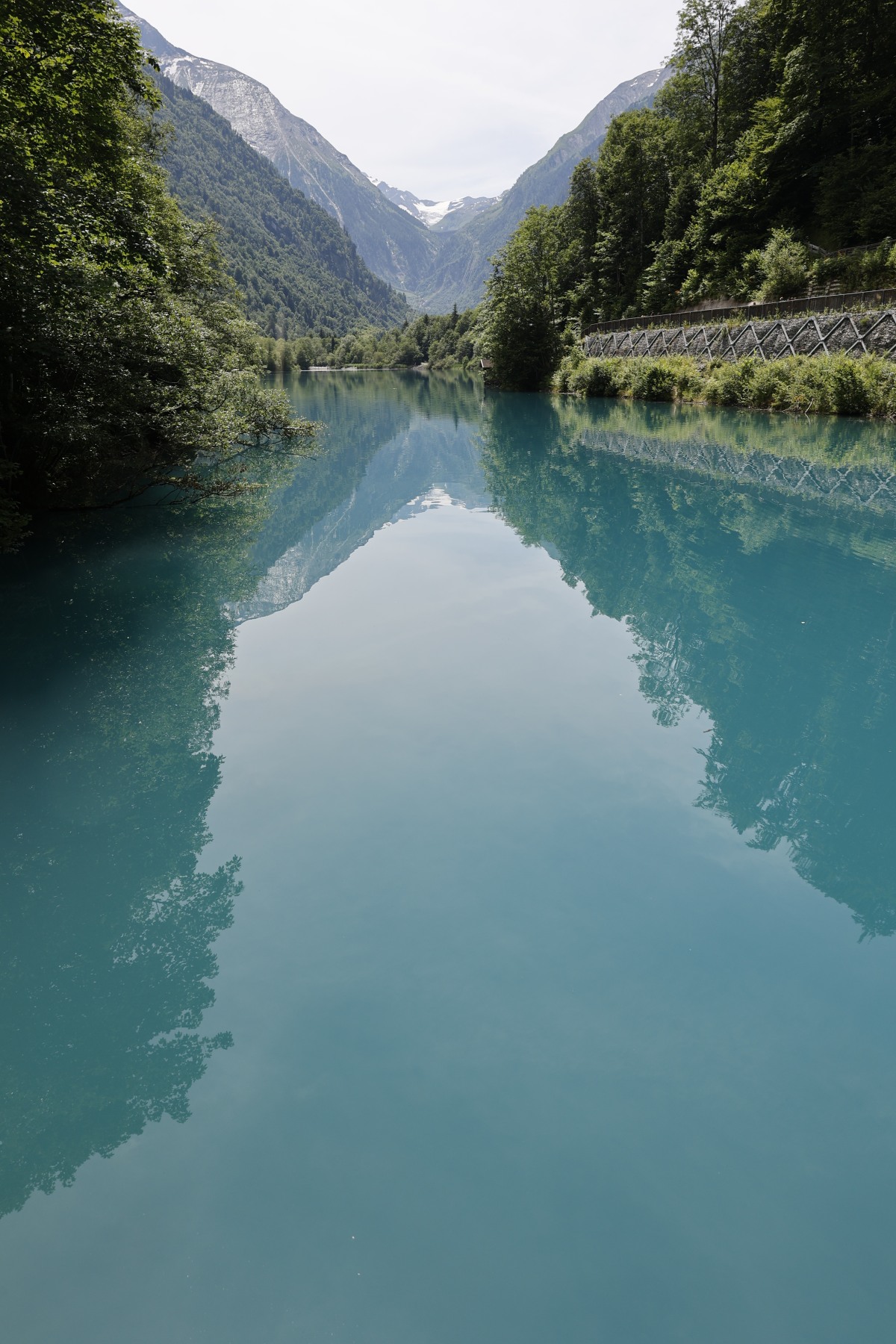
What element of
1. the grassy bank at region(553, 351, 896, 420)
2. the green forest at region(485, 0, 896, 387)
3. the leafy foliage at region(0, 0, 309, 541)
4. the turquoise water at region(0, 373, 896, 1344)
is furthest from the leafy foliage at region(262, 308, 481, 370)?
the turquoise water at region(0, 373, 896, 1344)

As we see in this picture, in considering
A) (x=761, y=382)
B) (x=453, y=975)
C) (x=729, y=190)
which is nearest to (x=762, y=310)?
(x=761, y=382)

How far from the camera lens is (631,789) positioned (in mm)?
5348

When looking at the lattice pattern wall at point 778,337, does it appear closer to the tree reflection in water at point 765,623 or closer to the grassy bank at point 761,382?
the grassy bank at point 761,382

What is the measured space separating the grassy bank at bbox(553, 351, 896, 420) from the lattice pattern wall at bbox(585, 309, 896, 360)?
0.58 meters

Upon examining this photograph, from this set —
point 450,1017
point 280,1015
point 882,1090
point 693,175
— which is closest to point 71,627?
point 280,1015

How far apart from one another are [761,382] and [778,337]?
356 centimetres

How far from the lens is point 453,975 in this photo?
3.69 m

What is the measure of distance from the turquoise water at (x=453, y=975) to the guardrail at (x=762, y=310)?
80.1ft

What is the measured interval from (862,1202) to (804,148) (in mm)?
53641

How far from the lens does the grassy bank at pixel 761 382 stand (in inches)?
955

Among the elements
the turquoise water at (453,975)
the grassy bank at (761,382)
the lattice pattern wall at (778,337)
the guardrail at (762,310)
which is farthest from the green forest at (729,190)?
the turquoise water at (453,975)

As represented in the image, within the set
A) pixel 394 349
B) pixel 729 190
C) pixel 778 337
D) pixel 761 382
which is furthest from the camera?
pixel 394 349

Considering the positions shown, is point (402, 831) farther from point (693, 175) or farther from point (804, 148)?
point (693, 175)

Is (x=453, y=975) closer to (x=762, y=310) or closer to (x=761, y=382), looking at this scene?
(x=761, y=382)
